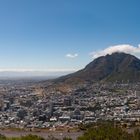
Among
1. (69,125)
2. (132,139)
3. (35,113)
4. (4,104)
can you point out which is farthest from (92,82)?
(132,139)

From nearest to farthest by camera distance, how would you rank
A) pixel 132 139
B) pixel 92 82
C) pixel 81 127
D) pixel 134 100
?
pixel 132 139 → pixel 81 127 → pixel 134 100 → pixel 92 82

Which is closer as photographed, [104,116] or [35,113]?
[104,116]

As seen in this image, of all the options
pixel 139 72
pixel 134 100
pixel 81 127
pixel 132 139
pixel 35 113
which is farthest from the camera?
pixel 139 72

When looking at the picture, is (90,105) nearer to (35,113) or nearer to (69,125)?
(35,113)

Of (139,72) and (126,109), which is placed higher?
(139,72)

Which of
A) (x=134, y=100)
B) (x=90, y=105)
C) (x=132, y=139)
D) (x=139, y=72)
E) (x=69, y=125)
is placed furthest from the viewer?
(x=139, y=72)

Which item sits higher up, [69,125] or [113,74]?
[113,74]

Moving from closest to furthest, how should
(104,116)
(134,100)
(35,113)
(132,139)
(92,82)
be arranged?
(132,139), (104,116), (35,113), (134,100), (92,82)

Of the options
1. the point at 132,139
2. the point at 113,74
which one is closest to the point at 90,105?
the point at 132,139

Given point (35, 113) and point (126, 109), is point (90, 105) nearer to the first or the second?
point (126, 109)
